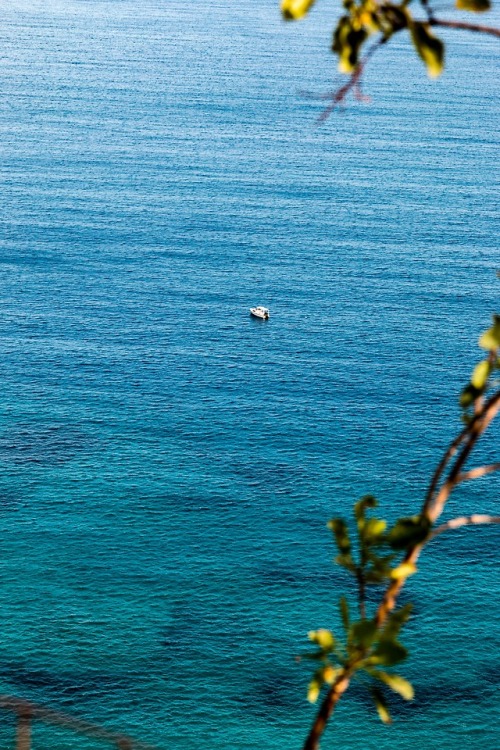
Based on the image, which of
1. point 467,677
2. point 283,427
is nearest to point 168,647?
point 467,677

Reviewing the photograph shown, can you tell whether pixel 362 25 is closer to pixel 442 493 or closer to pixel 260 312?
pixel 442 493

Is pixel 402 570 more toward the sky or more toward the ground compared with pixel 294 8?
more toward the ground

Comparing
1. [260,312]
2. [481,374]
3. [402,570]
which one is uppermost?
[260,312]

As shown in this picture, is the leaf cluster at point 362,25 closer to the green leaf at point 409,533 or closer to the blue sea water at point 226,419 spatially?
the green leaf at point 409,533

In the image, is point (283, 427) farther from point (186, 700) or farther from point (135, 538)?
point (186, 700)

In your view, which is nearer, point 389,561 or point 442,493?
point 442,493

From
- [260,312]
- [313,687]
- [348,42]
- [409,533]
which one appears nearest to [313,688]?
[313,687]

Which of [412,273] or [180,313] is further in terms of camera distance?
[412,273]
